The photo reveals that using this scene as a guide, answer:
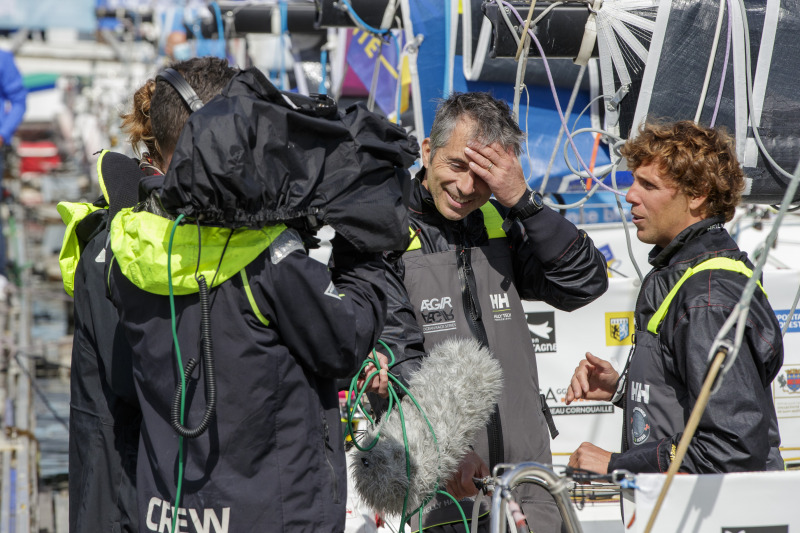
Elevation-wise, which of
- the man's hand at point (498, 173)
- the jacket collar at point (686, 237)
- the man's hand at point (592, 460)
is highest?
the man's hand at point (498, 173)

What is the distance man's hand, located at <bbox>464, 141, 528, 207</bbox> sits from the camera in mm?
2740

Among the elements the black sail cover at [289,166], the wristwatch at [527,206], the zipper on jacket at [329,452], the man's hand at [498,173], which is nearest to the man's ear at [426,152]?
the man's hand at [498,173]

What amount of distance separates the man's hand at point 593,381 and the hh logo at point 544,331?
1.62 metres

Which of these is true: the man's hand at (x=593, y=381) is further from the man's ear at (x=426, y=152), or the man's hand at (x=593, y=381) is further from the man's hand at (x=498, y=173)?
the man's ear at (x=426, y=152)

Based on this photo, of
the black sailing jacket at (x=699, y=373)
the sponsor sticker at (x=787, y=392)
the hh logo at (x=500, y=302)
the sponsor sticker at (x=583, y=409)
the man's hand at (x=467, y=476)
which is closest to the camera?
the black sailing jacket at (x=699, y=373)

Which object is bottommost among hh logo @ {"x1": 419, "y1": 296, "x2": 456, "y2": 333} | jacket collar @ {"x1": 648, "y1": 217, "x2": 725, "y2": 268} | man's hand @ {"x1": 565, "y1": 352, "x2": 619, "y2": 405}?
man's hand @ {"x1": 565, "y1": 352, "x2": 619, "y2": 405}

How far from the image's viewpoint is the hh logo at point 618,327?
4578 mm

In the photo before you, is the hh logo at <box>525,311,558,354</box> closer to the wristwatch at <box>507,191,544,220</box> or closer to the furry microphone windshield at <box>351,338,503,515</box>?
the wristwatch at <box>507,191,544,220</box>

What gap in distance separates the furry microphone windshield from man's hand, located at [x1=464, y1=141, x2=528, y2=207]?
533 mm

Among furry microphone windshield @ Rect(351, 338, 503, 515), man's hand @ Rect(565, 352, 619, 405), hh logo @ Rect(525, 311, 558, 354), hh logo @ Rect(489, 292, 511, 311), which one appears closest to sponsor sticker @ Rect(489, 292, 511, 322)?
hh logo @ Rect(489, 292, 511, 311)

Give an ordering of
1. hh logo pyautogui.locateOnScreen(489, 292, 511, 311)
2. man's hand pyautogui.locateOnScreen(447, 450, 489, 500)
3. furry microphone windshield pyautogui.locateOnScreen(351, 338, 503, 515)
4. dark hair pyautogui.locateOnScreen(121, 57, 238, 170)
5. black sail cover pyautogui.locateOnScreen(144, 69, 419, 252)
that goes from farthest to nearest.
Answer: hh logo pyautogui.locateOnScreen(489, 292, 511, 311) < man's hand pyautogui.locateOnScreen(447, 450, 489, 500) < furry microphone windshield pyautogui.locateOnScreen(351, 338, 503, 515) < dark hair pyautogui.locateOnScreen(121, 57, 238, 170) < black sail cover pyautogui.locateOnScreen(144, 69, 419, 252)

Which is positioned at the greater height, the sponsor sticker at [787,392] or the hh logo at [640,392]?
the hh logo at [640,392]

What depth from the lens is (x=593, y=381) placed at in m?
2.94

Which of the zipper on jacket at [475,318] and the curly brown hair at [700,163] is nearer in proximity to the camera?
the curly brown hair at [700,163]
